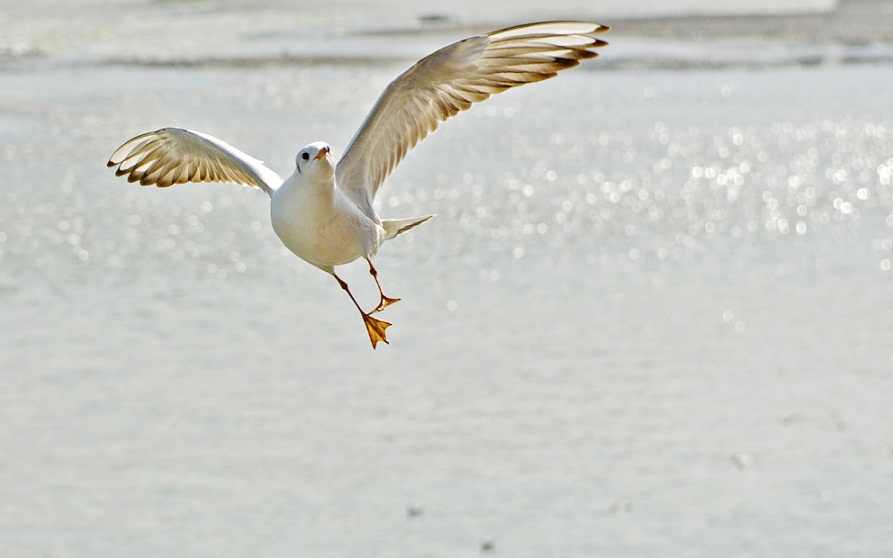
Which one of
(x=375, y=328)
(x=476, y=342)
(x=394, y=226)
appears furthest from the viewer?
(x=476, y=342)

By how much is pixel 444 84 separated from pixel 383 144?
45cm

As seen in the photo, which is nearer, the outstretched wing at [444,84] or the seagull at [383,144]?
the seagull at [383,144]

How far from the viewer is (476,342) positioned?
99.2ft

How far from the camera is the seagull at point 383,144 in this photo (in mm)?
6395

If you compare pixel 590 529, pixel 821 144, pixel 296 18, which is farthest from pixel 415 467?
pixel 296 18

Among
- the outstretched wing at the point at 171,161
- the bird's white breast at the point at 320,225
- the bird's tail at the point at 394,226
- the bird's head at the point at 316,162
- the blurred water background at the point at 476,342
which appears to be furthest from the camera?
the blurred water background at the point at 476,342

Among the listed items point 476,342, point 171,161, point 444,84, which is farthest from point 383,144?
point 476,342

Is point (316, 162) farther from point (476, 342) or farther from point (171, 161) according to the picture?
point (476, 342)

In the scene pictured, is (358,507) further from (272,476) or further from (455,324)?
(455,324)

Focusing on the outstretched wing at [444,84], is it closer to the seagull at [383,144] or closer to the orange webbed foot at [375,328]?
the seagull at [383,144]

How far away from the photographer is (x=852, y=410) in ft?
91.4

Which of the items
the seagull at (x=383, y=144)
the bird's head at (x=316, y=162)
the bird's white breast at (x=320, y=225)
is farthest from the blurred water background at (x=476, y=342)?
the bird's head at (x=316, y=162)

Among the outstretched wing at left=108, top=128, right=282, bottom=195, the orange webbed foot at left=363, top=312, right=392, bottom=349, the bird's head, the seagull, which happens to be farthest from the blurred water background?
the bird's head

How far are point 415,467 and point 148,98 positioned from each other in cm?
1911
